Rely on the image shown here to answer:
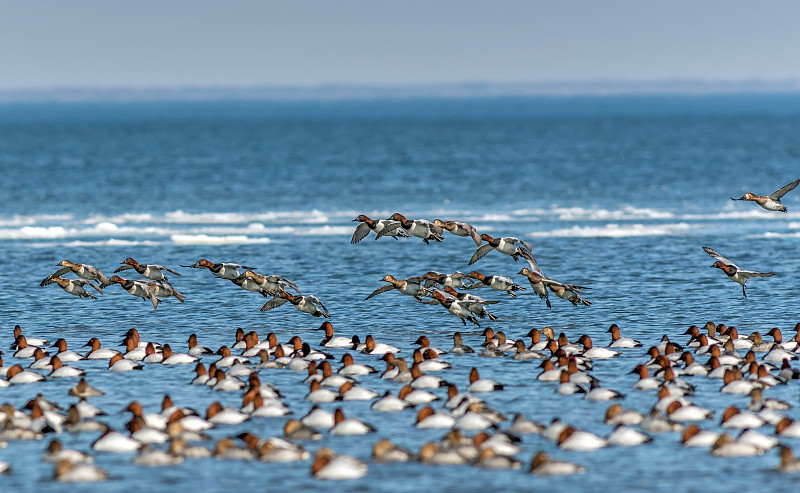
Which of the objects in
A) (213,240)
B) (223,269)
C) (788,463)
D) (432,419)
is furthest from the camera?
(213,240)

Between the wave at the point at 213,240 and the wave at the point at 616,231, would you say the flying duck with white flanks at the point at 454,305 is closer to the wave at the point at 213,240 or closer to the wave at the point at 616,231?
the wave at the point at 213,240

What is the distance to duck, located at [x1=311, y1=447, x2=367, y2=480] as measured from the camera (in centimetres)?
2364

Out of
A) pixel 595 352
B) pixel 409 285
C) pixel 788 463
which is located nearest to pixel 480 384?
pixel 595 352

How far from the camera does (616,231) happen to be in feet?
227

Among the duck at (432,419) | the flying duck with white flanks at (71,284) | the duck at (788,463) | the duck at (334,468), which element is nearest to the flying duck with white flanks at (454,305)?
the duck at (432,419)

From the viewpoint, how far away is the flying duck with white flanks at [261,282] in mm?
37156

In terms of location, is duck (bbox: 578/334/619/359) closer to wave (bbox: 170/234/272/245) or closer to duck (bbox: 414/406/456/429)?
duck (bbox: 414/406/456/429)

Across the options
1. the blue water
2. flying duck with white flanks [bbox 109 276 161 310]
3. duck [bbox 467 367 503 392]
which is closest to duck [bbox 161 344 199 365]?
the blue water

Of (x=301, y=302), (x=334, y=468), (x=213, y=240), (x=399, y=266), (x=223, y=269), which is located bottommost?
(x=213, y=240)

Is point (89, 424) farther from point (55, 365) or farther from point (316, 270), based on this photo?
point (316, 270)

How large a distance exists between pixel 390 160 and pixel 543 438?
415 feet

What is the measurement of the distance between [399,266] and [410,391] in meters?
27.7

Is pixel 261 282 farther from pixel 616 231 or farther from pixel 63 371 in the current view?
pixel 616 231

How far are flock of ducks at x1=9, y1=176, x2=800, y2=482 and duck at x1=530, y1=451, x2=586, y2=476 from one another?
28 mm
